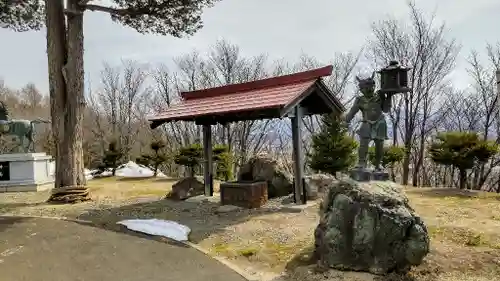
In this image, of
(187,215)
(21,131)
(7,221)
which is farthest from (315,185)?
(21,131)

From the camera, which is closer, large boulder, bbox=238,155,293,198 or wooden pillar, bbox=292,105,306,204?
wooden pillar, bbox=292,105,306,204

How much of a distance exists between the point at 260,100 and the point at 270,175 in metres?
2.27

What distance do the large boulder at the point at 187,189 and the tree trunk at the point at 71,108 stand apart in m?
2.41

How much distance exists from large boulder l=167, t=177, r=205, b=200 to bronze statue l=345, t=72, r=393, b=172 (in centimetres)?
540

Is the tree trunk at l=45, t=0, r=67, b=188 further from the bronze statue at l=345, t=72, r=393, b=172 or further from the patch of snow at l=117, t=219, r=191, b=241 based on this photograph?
the bronze statue at l=345, t=72, r=393, b=172

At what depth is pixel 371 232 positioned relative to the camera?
481 centimetres

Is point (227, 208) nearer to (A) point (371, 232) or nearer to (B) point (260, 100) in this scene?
(B) point (260, 100)

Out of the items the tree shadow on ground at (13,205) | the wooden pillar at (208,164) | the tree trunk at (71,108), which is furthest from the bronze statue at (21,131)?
the wooden pillar at (208,164)

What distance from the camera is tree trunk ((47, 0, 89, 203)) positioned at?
10.9 m

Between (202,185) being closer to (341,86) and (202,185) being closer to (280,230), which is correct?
(280,230)

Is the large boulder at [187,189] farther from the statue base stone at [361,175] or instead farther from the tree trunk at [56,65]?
the statue base stone at [361,175]

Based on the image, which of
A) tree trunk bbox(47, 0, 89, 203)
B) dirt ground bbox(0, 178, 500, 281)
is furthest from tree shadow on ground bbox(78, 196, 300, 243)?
tree trunk bbox(47, 0, 89, 203)

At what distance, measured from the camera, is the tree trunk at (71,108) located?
10906 millimetres

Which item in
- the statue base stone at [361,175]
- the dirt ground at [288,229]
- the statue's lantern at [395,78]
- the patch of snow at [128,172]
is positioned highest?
the statue's lantern at [395,78]
